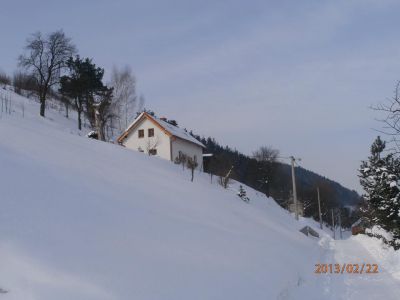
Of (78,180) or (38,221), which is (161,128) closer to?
(78,180)

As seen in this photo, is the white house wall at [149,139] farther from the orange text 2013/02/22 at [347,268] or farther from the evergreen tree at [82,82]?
the orange text 2013/02/22 at [347,268]

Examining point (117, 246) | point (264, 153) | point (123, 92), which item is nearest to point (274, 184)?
point (264, 153)

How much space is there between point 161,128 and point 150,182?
895 inches

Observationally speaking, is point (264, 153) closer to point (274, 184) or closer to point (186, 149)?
point (274, 184)

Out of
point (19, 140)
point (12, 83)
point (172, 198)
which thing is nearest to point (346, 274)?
point (172, 198)

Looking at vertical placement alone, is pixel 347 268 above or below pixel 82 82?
below

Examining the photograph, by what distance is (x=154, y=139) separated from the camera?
38688 mm

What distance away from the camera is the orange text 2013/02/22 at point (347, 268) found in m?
12.7

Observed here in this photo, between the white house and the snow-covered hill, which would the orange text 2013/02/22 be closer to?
→ the snow-covered hill

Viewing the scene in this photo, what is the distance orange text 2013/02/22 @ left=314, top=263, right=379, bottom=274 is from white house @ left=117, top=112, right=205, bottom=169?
24.5 metres

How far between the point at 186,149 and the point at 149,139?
4.13 m

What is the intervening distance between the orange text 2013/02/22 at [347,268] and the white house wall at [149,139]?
2471 centimetres

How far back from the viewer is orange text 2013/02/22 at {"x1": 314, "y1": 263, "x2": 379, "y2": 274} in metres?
12.7

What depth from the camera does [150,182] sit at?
15977 millimetres
